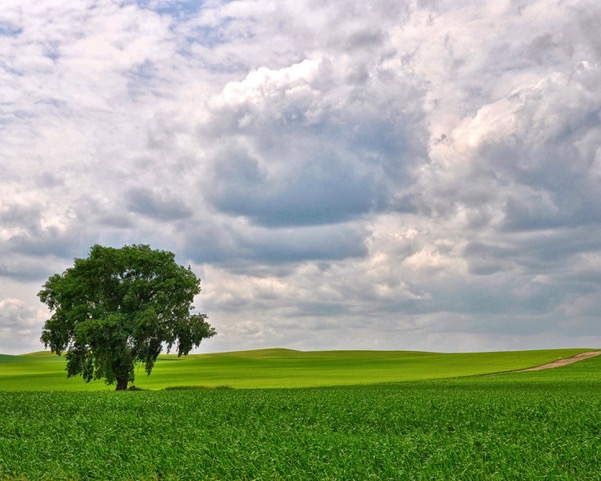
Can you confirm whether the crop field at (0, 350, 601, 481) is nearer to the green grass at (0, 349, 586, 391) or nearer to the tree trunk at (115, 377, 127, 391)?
the tree trunk at (115, 377, 127, 391)

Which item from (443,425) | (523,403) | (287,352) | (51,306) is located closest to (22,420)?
(443,425)

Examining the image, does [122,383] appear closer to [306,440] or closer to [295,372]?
[306,440]

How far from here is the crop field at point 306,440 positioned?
18078 mm

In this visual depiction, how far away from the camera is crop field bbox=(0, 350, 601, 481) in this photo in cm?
1808

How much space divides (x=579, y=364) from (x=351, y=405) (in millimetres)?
62616

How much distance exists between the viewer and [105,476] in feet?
61.2

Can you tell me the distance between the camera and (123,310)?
5606 centimetres

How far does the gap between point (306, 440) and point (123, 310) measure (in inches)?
1456

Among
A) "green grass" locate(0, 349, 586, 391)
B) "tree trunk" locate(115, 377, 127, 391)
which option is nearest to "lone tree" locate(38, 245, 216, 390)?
"tree trunk" locate(115, 377, 127, 391)

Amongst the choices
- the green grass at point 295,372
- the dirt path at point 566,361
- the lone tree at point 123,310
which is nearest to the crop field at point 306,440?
the lone tree at point 123,310

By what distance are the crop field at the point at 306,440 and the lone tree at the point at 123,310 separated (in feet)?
54.3

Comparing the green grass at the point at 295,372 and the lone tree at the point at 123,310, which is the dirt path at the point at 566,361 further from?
the lone tree at the point at 123,310

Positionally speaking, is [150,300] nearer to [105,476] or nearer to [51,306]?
[51,306]

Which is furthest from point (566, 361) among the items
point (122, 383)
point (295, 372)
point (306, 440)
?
point (306, 440)
